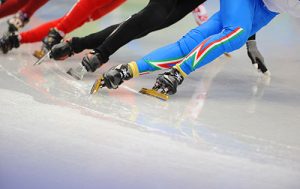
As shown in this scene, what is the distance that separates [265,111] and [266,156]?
0.72m

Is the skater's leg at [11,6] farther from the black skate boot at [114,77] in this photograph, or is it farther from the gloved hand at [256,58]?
the black skate boot at [114,77]

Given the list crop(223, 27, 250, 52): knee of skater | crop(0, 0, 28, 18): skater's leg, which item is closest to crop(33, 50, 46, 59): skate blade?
crop(0, 0, 28, 18): skater's leg

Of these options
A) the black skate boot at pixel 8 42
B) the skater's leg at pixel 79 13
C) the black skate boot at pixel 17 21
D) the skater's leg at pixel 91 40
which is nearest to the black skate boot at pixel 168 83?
the skater's leg at pixel 91 40

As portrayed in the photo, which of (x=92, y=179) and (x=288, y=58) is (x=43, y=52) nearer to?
(x=288, y=58)

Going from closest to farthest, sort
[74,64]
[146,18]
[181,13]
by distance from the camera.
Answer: [146,18] → [181,13] → [74,64]

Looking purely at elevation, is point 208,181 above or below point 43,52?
above

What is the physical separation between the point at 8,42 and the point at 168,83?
4.91 ft

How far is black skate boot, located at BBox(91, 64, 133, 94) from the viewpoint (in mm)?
2898

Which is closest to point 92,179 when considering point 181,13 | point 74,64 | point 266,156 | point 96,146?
point 96,146

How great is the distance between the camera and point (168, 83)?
2857 mm

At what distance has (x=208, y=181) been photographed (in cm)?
185

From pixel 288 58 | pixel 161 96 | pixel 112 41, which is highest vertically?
pixel 112 41

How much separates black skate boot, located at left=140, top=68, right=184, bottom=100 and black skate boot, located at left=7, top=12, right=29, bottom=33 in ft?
5.83

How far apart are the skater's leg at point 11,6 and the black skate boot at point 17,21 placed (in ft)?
0.56
